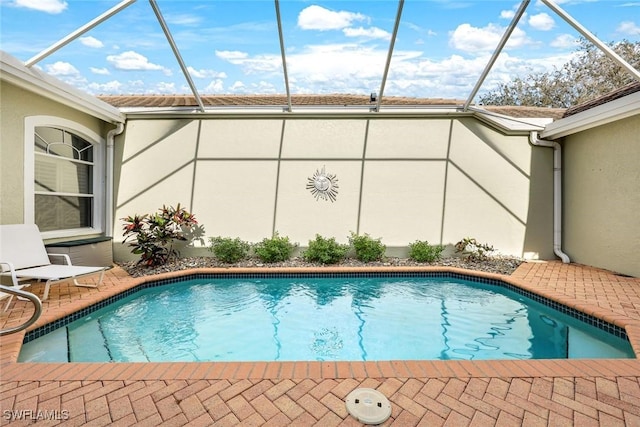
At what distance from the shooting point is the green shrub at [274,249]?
843 cm

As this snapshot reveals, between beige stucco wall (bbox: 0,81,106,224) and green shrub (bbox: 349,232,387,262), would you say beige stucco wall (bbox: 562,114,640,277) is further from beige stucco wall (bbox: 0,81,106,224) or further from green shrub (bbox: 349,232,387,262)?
beige stucco wall (bbox: 0,81,106,224)

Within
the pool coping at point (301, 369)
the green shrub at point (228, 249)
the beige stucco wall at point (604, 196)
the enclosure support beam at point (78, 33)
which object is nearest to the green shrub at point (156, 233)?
the green shrub at point (228, 249)

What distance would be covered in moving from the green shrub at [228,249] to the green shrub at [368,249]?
9.73ft

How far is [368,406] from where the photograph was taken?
2473 millimetres

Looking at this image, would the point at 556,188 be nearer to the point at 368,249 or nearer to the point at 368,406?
the point at 368,249

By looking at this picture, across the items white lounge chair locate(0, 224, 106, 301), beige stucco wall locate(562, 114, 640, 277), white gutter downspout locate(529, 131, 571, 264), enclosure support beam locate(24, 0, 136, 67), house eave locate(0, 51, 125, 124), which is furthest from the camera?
white gutter downspout locate(529, 131, 571, 264)

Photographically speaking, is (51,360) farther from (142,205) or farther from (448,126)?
(448,126)

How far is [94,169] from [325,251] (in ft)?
21.0

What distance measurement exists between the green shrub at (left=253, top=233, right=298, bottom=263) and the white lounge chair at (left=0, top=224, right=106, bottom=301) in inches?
139

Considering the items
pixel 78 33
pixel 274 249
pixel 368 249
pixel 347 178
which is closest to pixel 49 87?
pixel 78 33

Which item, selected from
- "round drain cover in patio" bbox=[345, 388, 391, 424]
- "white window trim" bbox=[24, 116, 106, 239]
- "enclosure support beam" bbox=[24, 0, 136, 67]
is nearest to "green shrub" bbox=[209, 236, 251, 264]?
"white window trim" bbox=[24, 116, 106, 239]

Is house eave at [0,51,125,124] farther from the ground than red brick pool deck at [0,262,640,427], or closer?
farther from the ground

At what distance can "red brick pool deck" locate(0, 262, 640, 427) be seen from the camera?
7.89ft

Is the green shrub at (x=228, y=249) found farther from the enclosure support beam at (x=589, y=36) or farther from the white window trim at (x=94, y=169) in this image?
the enclosure support beam at (x=589, y=36)
